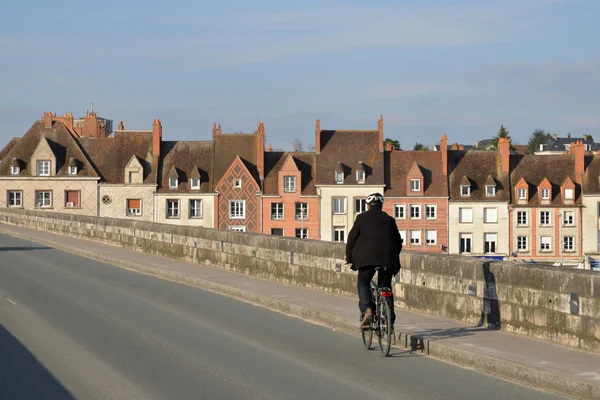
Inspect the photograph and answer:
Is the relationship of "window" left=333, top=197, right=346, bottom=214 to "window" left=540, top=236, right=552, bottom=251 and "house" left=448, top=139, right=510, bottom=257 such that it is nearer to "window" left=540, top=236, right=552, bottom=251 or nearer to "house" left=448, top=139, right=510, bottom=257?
"house" left=448, top=139, right=510, bottom=257

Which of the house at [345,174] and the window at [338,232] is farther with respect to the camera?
the house at [345,174]

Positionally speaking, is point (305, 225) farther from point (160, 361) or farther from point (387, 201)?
point (160, 361)

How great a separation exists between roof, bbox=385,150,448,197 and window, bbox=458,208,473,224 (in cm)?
215

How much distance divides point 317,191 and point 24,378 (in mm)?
77168

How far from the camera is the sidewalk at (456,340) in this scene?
9.68 meters

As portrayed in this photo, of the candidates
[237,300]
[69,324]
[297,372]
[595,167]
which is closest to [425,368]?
[297,372]

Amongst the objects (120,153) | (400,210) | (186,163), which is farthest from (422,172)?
(120,153)

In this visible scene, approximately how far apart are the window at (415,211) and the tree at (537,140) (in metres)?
87.4

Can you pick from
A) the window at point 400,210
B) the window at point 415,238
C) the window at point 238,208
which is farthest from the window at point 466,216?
the window at point 238,208

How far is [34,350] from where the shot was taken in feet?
41.0

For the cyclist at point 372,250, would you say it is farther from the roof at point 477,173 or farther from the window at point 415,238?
the roof at point 477,173

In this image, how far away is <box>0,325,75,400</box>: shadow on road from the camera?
958 cm

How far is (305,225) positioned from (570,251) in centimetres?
2351

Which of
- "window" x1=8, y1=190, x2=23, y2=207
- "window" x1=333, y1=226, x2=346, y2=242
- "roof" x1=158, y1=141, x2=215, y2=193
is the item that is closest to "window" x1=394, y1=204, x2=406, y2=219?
"window" x1=333, y1=226, x2=346, y2=242
